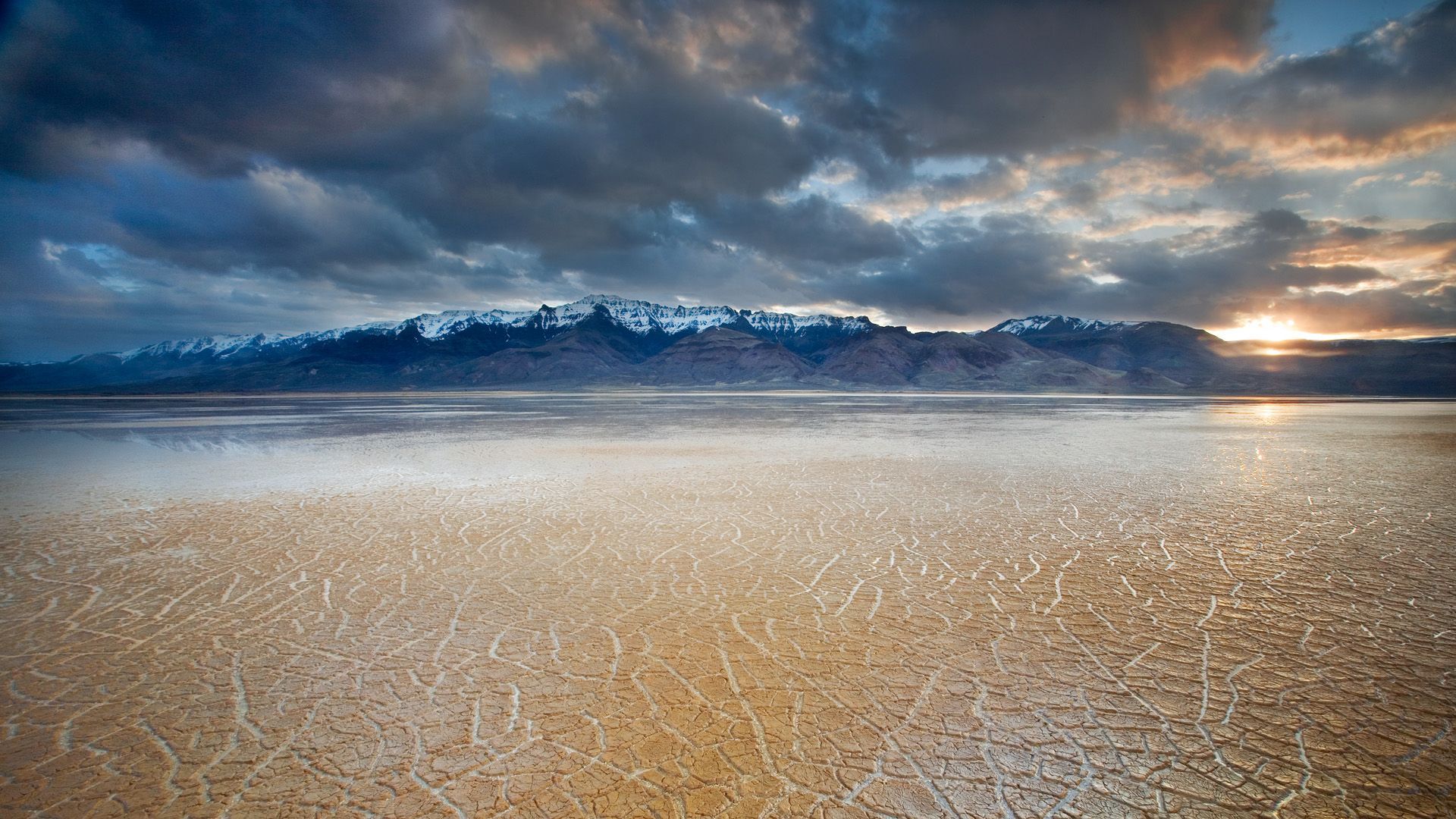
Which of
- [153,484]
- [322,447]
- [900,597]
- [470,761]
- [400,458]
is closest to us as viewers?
[470,761]

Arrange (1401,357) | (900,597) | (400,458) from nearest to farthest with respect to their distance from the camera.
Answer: (900,597), (400,458), (1401,357)

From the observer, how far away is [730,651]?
5367 millimetres

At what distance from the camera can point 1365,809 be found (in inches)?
136

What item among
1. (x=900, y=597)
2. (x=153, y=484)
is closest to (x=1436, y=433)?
(x=900, y=597)

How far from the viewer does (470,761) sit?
12.7ft

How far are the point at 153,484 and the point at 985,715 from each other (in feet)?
54.8

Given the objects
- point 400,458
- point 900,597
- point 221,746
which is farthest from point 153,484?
point 900,597

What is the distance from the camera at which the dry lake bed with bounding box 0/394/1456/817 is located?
3674 mm

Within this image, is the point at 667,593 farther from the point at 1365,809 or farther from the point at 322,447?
the point at 322,447

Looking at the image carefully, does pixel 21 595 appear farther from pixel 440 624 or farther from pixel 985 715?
pixel 985 715

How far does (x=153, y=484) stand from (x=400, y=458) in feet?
16.5

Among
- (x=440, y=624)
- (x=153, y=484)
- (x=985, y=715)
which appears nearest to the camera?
(x=985, y=715)

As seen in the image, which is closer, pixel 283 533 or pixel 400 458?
pixel 283 533

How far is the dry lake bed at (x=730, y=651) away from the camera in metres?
3.67
